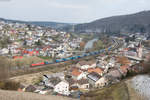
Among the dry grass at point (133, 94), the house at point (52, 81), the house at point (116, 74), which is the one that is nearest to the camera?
the dry grass at point (133, 94)

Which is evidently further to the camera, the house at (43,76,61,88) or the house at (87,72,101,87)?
the house at (87,72,101,87)

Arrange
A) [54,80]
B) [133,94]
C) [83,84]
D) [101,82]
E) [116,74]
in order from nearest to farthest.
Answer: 1. [133,94]
2. [83,84]
3. [101,82]
4. [54,80]
5. [116,74]

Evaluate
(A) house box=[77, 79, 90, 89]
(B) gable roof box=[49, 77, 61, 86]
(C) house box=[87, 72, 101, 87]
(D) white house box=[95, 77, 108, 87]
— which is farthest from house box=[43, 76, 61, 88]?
(D) white house box=[95, 77, 108, 87]

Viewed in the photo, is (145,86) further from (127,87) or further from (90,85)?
(90,85)

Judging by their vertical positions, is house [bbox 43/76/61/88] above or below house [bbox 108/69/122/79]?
below

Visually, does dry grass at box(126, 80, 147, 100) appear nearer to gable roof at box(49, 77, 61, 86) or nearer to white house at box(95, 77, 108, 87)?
white house at box(95, 77, 108, 87)

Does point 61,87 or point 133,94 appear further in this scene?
point 61,87

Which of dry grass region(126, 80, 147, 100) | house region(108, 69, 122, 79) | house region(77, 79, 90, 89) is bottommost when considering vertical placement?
house region(77, 79, 90, 89)

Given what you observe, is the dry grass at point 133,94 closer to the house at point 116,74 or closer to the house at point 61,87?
the house at point 61,87

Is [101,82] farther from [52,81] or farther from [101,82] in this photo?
[52,81]

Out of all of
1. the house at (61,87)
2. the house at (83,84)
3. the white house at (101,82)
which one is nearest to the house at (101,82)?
the white house at (101,82)

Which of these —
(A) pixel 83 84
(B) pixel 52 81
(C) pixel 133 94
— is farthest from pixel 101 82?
(C) pixel 133 94

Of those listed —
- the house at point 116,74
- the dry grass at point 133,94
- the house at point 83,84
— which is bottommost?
the house at point 83,84
